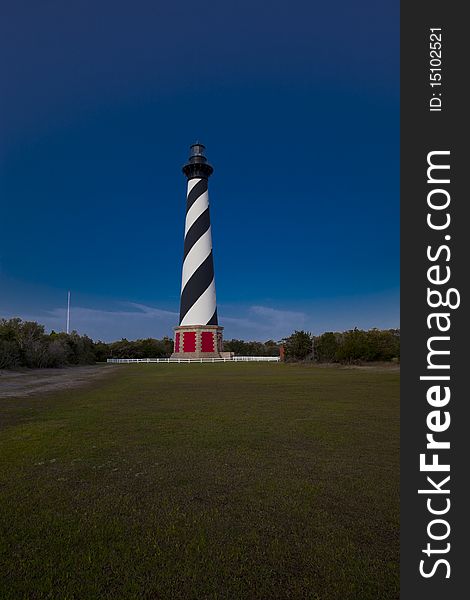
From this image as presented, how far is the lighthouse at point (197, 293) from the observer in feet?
150

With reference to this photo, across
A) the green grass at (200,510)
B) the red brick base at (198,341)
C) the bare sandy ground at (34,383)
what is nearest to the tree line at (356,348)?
the red brick base at (198,341)

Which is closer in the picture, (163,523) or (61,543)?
(61,543)

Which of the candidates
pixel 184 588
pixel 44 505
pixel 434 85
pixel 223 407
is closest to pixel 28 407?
pixel 223 407

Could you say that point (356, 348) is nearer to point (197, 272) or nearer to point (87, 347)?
point (197, 272)

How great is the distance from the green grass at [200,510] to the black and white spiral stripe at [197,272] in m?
37.9

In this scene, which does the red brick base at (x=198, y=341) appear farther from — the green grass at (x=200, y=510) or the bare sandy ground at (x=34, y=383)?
the green grass at (x=200, y=510)

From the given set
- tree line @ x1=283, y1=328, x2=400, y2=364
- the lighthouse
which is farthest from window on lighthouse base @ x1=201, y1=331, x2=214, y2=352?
tree line @ x1=283, y1=328, x2=400, y2=364

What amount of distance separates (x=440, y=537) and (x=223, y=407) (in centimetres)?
793

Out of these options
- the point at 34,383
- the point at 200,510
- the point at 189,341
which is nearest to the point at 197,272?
the point at 189,341

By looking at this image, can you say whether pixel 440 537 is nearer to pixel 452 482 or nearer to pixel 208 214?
pixel 452 482

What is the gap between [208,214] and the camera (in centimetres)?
4838

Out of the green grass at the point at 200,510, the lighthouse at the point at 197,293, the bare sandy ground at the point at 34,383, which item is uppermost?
the lighthouse at the point at 197,293

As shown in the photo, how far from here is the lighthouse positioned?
4566 cm

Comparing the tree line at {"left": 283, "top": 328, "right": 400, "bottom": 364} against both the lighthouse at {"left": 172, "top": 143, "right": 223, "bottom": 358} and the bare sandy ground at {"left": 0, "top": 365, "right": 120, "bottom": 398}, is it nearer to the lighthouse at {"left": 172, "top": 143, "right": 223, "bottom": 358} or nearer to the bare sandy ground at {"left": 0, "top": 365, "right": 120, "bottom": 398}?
the lighthouse at {"left": 172, "top": 143, "right": 223, "bottom": 358}
